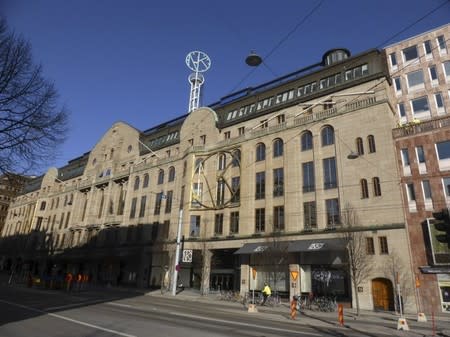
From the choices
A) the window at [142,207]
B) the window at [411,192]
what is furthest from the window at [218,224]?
the window at [411,192]

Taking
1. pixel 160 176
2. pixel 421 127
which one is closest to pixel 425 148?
pixel 421 127

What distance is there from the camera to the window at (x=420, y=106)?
31678 mm

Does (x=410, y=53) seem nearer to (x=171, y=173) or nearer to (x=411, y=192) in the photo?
(x=411, y=192)

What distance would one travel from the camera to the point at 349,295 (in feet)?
88.8

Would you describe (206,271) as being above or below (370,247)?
below

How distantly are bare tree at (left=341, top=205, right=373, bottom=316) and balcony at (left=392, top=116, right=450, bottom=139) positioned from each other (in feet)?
26.4

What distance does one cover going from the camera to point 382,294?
25.7m

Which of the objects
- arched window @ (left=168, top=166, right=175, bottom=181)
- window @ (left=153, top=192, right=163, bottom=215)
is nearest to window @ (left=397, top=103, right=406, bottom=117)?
arched window @ (left=168, top=166, right=175, bottom=181)

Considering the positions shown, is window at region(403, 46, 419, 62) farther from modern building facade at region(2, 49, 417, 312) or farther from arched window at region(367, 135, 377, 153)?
arched window at region(367, 135, 377, 153)

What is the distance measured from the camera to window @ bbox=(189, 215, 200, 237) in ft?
127

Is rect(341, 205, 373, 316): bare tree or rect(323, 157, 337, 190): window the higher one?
rect(323, 157, 337, 190): window

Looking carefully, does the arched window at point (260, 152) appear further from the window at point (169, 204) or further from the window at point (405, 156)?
the window at point (405, 156)

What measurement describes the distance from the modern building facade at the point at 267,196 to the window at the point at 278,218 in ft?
0.37

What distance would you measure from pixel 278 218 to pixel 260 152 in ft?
28.3
